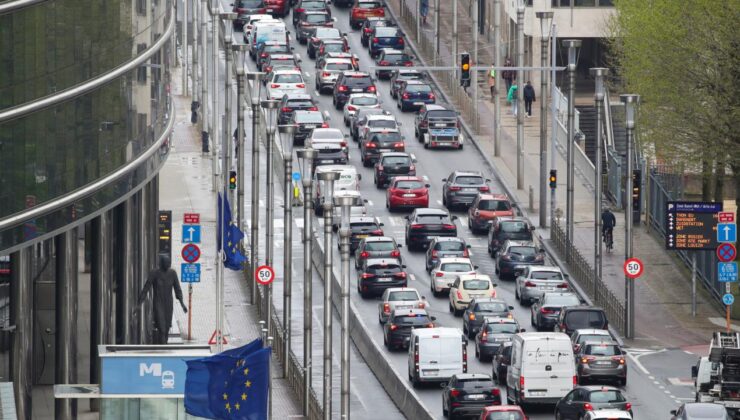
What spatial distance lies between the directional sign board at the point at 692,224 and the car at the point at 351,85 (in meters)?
36.0

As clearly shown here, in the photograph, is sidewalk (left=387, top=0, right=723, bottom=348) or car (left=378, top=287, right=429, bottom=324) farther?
sidewalk (left=387, top=0, right=723, bottom=348)

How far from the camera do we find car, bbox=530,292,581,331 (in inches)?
2744

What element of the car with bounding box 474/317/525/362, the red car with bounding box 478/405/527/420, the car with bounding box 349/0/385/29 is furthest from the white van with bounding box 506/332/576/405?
the car with bounding box 349/0/385/29

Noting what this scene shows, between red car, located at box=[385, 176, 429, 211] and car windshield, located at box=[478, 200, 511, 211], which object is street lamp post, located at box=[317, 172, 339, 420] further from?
red car, located at box=[385, 176, 429, 211]

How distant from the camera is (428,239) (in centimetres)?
8288

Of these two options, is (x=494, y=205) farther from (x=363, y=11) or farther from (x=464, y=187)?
(x=363, y=11)

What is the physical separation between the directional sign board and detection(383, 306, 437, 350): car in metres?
10.2

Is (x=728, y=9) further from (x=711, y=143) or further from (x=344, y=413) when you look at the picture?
(x=344, y=413)

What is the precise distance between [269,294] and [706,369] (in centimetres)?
1503

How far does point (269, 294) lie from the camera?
66.4m

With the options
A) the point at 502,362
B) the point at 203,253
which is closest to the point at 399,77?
the point at 203,253

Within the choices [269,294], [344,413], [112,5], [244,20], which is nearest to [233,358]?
[112,5]

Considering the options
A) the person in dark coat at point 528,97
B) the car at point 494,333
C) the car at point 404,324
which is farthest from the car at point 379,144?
the car at point 494,333

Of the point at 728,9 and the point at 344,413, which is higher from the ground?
the point at 728,9
